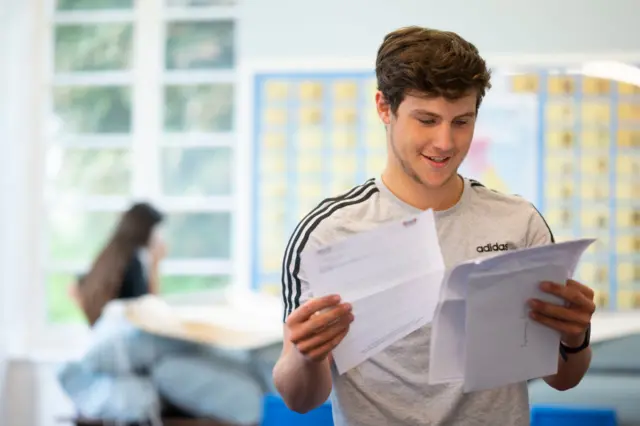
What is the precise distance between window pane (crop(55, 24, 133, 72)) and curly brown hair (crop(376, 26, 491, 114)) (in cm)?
291

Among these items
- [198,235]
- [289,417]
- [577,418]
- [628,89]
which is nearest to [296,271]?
[289,417]

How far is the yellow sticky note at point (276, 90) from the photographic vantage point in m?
3.64

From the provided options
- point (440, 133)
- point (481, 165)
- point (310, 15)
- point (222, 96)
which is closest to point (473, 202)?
point (440, 133)

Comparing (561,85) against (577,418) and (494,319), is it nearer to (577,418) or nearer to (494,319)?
(577,418)

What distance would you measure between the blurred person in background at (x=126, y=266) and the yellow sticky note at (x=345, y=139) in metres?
0.83

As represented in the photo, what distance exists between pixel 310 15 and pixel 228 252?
111cm

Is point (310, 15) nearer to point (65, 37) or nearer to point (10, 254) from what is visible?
point (65, 37)

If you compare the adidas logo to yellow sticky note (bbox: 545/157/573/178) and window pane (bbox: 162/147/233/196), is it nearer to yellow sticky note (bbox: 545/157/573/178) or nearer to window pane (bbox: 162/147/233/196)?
yellow sticky note (bbox: 545/157/573/178)

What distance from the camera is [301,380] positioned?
4.18ft

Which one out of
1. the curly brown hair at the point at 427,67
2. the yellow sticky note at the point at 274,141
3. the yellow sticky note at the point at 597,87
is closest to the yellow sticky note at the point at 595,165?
the yellow sticky note at the point at 597,87

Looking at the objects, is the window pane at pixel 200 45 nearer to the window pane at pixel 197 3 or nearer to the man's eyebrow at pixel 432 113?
the window pane at pixel 197 3

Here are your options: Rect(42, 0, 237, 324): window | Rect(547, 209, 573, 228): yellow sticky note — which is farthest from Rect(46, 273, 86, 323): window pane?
Rect(547, 209, 573, 228): yellow sticky note

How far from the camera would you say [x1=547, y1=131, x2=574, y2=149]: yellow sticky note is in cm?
344

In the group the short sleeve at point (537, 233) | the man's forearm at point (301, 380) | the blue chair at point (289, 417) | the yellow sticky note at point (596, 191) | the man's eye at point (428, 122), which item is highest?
the man's eye at point (428, 122)
